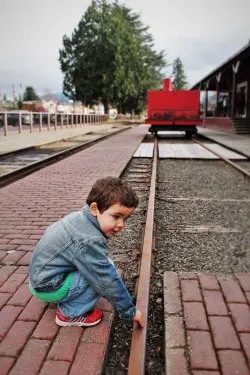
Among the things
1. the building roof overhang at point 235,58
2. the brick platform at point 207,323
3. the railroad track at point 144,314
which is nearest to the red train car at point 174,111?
the building roof overhang at point 235,58

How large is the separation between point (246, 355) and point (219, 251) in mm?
1582

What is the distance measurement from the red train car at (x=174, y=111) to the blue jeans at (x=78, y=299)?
15.4m

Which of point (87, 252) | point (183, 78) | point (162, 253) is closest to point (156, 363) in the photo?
point (87, 252)

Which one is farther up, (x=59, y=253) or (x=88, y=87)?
(x=88, y=87)

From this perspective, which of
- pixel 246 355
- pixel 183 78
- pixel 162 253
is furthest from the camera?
pixel 183 78

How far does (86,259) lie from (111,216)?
0.90 feet

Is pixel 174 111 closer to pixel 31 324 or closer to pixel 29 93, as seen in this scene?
pixel 31 324

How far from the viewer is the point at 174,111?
675 inches

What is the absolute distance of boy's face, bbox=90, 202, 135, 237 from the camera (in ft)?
6.54

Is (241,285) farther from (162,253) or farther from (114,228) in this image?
(114,228)

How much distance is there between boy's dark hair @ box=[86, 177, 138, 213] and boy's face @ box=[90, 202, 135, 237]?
2cm

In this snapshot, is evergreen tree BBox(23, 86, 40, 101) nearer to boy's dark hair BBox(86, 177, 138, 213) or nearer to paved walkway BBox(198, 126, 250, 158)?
paved walkway BBox(198, 126, 250, 158)

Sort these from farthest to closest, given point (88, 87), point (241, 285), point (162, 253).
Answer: point (88, 87)
point (162, 253)
point (241, 285)

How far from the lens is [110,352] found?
202cm
